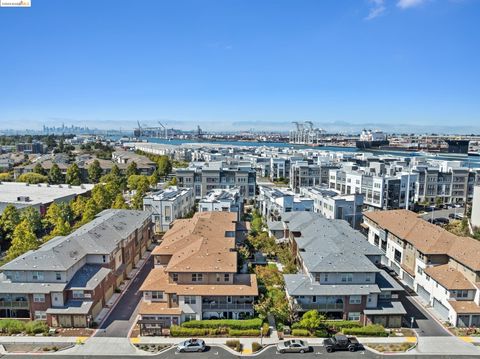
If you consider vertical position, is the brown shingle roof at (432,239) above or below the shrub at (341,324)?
above

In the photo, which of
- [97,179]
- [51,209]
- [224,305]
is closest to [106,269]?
[224,305]

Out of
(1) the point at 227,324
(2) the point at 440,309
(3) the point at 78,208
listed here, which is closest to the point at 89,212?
(3) the point at 78,208

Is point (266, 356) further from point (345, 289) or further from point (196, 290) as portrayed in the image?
point (345, 289)

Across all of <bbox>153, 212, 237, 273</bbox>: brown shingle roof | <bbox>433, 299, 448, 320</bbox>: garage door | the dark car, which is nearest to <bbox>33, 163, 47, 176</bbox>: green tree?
<bbox>153, 212, 237, 273</bbox>: brown shingle roof

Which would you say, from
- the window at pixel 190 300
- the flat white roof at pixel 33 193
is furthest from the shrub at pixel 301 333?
the flat white roof at pixel 33 193

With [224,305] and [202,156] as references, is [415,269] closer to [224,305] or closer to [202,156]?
[224,305]

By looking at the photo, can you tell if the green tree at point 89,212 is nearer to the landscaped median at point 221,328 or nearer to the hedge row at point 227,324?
the landscaped median at point 221,328
